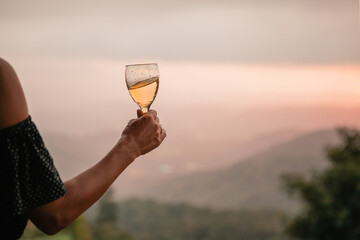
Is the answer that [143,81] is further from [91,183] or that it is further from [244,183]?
[244,183]

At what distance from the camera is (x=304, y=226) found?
492 inches

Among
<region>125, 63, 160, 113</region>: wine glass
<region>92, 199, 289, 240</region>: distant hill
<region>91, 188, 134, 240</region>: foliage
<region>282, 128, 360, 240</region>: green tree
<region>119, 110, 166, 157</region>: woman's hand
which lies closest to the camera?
<region>119, 110, 166, 157</region>: woman's hand

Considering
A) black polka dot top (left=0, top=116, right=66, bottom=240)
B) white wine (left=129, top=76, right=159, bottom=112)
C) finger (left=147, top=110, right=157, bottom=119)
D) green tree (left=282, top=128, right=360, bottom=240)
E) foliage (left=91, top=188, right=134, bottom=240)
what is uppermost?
green tree (left=282, top=128, right=360, bottom=240)

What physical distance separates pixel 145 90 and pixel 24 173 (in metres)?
0.56

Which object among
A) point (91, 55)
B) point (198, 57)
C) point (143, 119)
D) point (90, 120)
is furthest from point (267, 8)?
point (143, 119)

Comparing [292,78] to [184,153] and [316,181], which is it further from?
[316,181]

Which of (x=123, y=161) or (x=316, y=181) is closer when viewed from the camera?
(x=123, y=161)

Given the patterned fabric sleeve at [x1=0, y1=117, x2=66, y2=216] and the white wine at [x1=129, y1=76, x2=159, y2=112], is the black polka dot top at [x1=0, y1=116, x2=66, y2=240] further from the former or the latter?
the white wine at [x1=129, y1=76, x2=159, y2=112]

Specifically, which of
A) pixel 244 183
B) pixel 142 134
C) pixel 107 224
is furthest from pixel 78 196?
pixel 244 183

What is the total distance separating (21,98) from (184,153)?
19398 millimetres

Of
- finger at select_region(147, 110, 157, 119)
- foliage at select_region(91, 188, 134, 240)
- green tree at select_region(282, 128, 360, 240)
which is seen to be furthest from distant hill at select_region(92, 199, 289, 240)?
finger at select_region(147, 110, 157, 119)

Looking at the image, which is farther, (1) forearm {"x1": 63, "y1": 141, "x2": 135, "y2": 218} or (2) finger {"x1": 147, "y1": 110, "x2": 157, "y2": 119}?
(2) finger {"x1": 147, "y1": 110, "x2": 157, "y2": 119}

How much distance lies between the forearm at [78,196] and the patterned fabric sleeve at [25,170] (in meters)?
0.02

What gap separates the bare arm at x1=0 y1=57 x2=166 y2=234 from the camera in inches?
44.1
